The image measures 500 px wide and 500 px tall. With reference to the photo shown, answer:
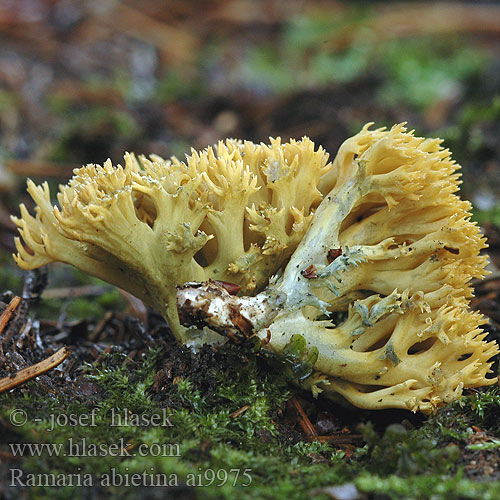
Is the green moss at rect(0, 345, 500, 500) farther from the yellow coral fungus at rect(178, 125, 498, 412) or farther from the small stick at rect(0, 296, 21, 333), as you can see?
the small stick at rect(0, 296, 21, 333)

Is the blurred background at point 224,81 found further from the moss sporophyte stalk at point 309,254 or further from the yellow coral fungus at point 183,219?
the moss sporophyte stalk at point 309,254

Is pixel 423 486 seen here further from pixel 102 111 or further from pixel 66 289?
pixel 102 111

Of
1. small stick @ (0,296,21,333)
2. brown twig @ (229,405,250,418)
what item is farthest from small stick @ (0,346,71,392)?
brown twig @ (229,405,250,418)

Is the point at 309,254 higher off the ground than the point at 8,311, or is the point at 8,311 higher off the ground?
the point at 309,254

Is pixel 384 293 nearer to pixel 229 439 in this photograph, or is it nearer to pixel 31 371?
pixel 229 439

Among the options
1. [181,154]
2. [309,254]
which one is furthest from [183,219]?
[181,154]

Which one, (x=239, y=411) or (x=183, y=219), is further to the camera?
(x=183, y=219)

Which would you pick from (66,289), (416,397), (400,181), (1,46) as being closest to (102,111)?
(1,46)
